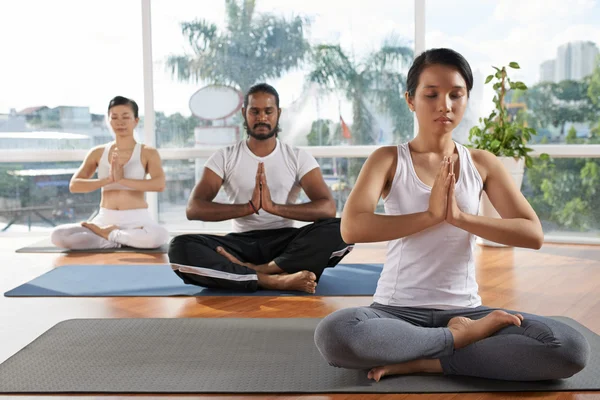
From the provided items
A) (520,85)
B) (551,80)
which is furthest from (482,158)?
(551,80)

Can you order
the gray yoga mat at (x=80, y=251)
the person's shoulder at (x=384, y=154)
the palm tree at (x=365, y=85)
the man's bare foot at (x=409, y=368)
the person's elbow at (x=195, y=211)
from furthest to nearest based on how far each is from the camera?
the palm tree at (x=365, y=85) < the gray yoga mat at (x=80, y=251) < the person's elbow at (x=195, y=211) < the person's shoulder at (x=384, y=154) < the man's bare foot at (x=409, y=368)

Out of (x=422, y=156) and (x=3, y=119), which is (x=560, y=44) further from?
(x=3, y=119)

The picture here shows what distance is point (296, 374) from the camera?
7.28 ft

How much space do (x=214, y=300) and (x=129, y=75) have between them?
2.96 meters

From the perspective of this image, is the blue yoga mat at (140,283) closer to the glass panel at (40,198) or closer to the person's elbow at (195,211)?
the person's elbow at (195,211)

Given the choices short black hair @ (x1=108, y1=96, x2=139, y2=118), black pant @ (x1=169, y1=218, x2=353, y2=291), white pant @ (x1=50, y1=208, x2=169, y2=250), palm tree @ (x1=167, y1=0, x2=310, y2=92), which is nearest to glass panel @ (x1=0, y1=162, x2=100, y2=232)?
white pant @ (x1=50, y1=208, x2=169, y2=250)

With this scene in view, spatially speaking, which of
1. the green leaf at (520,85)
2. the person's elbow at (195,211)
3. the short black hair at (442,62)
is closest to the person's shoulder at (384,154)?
the short black hair at (442,62)

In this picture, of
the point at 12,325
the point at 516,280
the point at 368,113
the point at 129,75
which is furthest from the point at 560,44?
the point at 12,325

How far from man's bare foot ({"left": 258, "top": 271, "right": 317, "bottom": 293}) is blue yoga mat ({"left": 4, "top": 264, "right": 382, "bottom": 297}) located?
0.03m

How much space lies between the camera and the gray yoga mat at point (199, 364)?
2105 mm

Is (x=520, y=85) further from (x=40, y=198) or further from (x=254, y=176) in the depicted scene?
(x=40, y=198)

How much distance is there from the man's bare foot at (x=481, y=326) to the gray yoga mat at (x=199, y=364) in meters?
0.12

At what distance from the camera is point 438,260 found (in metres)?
2.21

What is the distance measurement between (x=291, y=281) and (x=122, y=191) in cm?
→ 187
